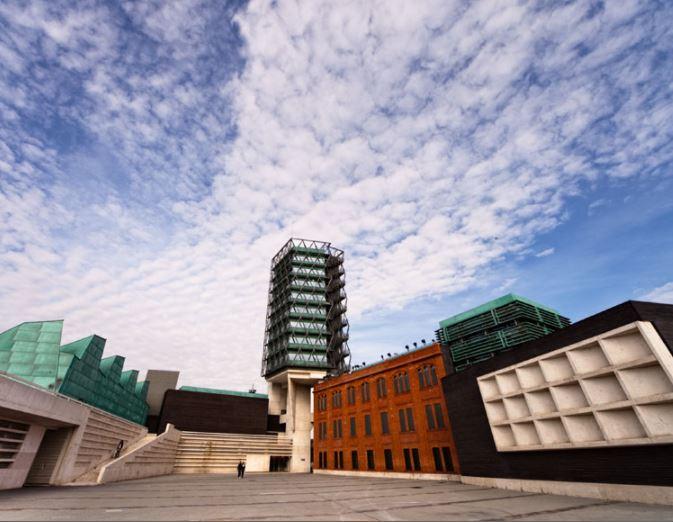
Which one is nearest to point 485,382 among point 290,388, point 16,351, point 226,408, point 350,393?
point 350,393

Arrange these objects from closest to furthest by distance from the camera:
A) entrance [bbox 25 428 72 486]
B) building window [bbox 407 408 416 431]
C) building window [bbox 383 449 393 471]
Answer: entrance [bbox 25 428 72 486] → building window [bbox 407 408 416 431] → building window [bbox 383 449 393 471]

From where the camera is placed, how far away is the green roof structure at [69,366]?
25.6 m

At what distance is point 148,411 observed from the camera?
2810 inches

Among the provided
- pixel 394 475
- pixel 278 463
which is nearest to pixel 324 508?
pixel 394 475

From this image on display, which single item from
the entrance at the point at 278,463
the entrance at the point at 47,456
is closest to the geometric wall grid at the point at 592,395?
the entrance at the point at 47,456

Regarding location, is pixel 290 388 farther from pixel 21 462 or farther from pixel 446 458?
pixel 21 462

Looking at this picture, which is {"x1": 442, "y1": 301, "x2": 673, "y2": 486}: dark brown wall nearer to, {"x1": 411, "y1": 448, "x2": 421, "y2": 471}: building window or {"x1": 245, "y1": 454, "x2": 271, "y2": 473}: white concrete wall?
{"x1": 411, "y1": 448, "x2": 421, "y2": 471}: building window

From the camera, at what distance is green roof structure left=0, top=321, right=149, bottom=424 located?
2561 cm

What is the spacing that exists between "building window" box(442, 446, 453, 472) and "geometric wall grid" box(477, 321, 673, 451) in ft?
33.9

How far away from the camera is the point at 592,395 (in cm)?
1569

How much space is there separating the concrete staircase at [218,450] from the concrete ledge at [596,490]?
3963 centimetres

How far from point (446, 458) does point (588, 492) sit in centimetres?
1577

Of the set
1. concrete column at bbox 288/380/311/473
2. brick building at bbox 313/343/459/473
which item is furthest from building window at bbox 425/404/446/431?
concrete column at bbox 288/380/311/473

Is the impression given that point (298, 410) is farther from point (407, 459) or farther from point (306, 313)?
point (407, 459)
